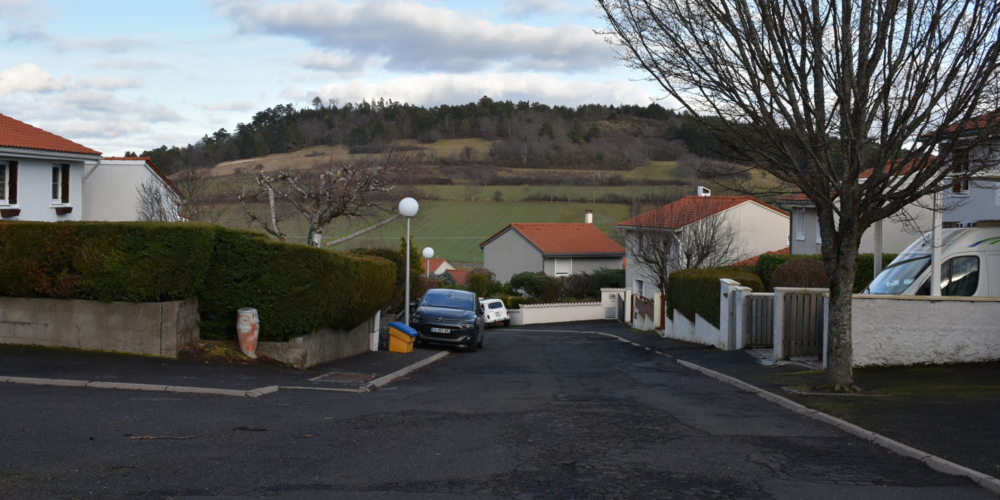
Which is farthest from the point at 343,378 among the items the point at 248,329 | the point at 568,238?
the point at 568,238

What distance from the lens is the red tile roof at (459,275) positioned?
183 feet

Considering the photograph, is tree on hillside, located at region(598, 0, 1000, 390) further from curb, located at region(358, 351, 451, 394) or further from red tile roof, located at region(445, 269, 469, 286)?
red tile roof, located at region(445, 269, 469, 286)

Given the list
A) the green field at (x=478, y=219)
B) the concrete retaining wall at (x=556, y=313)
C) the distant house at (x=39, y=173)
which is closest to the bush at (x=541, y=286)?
the concrete retaining wall at (x=556, y=313)

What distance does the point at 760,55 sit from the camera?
1040 cm

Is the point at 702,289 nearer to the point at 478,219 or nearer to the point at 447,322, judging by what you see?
the point at 447,322

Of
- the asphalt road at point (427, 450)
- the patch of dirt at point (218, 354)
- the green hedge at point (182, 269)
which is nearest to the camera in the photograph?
the asphalt road at point (427, 450)

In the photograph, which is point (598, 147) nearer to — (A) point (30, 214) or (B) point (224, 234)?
(A) point (30, 214)

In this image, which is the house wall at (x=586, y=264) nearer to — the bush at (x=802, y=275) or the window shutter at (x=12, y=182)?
the bush at (x=802, y=275)

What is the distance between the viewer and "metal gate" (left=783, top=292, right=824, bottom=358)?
623 inches

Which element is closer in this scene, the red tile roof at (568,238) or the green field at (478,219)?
the red tile roof at (568,238)

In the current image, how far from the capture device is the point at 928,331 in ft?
42.9

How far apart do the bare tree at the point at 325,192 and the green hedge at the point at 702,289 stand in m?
10.8

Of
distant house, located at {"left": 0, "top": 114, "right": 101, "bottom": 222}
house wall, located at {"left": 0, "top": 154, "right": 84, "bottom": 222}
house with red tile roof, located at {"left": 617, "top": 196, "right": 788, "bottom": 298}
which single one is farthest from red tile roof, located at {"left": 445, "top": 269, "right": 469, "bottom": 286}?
house wall, located at {"left": 0, "top": 154, "right": 84, "bottom": 222}

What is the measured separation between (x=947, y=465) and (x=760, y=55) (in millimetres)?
6008
